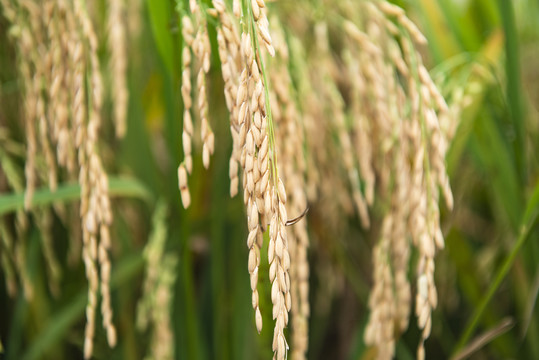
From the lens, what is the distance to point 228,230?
1.09m

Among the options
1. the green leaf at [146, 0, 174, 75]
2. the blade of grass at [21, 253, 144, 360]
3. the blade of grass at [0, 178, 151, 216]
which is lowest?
the blade of grass at [21, 253, 144, 360]

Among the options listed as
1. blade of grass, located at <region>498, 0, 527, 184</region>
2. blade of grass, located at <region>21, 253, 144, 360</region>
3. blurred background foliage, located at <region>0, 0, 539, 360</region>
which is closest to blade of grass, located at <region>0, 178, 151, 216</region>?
blurred background foliage, located at <region>0, 0, 539, 360</region>

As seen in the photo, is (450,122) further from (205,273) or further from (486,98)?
(205,273)

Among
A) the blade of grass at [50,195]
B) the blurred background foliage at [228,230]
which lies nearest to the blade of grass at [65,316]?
the blurred background foliage at [228,230]

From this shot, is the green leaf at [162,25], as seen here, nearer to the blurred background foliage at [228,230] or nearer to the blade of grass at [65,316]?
the blurred background foliage at [228,230]

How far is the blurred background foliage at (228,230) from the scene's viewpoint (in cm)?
88

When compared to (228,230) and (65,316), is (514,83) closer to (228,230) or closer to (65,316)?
(228,230)

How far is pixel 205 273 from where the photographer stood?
1.08 metres

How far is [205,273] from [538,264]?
662mm

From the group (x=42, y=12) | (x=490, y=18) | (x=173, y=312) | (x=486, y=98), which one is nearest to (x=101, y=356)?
(x=173, y=312)

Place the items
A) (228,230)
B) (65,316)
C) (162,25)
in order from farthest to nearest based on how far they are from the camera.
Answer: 1. (228,230)
2. (65,316)
3. (162,25)

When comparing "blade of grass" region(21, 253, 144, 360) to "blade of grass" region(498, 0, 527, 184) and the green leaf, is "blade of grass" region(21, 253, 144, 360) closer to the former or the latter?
the green leaf

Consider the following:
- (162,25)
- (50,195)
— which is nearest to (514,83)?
(162,25)

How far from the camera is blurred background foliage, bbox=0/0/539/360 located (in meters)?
0.88
